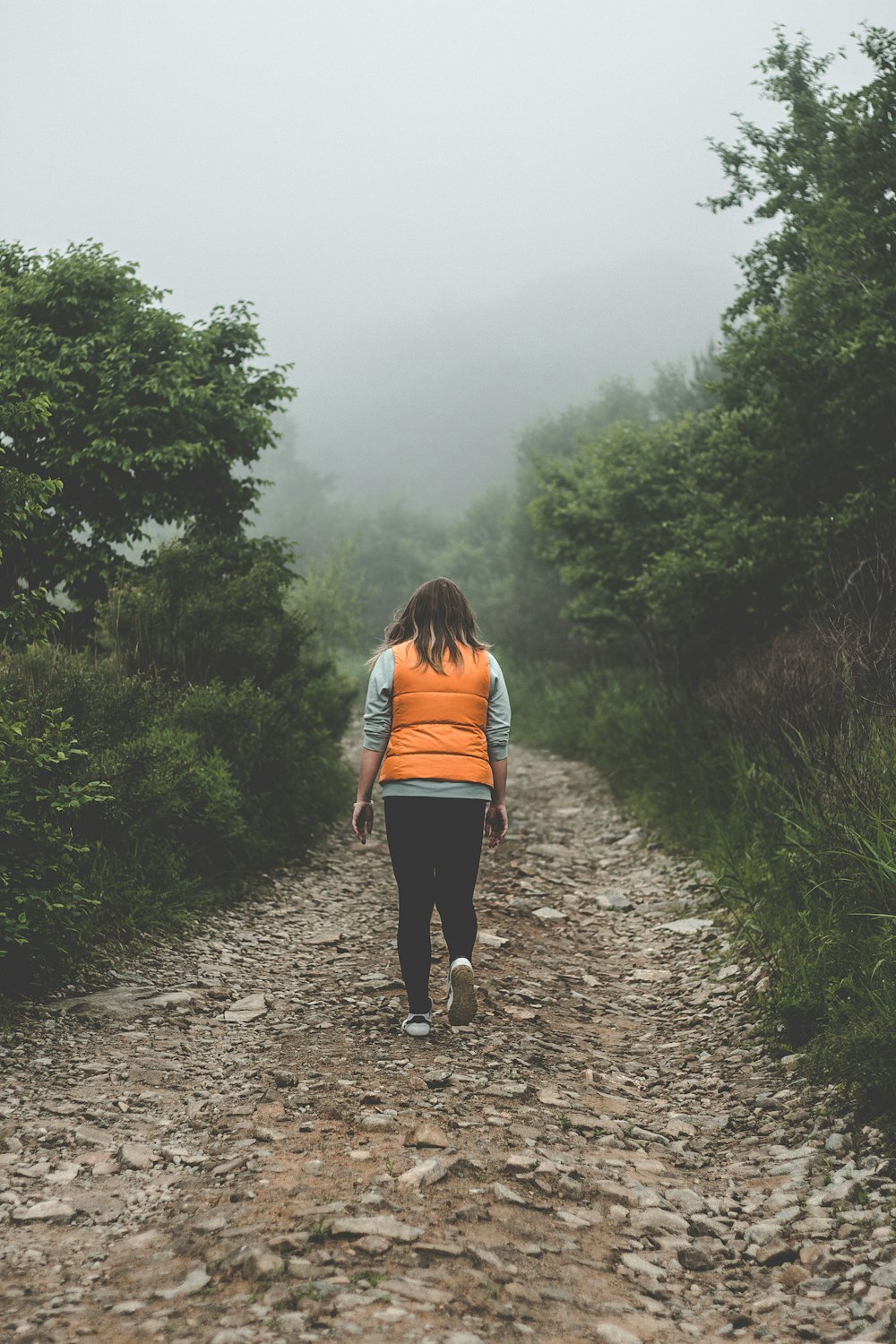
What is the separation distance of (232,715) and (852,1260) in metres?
6.88

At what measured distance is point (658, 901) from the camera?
759 centimetres

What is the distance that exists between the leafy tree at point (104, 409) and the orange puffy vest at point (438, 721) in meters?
8.55

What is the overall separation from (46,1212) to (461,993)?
208 centimetres

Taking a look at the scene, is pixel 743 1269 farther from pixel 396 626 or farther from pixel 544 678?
pixel 544 678

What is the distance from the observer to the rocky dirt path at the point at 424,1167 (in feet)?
8.54

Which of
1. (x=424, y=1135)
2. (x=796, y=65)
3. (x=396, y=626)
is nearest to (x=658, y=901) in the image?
(x=396, y=626)

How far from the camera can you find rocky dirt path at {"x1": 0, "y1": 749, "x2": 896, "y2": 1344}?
2604 millimetres

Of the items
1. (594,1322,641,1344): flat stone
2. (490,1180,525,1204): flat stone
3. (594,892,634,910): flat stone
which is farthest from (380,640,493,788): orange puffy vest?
(594,892,634,910): flat stone

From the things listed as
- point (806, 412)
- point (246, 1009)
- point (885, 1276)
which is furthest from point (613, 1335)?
point (806, 412)

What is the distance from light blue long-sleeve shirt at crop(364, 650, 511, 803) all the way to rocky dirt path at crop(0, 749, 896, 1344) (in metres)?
1.25

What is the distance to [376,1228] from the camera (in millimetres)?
2904

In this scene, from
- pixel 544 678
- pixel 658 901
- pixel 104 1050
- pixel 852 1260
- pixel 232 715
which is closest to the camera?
pixel 852 1260

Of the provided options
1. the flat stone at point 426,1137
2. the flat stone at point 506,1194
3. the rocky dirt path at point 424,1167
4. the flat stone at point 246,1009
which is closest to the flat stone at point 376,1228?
the rocky dirt path at point 424,1167

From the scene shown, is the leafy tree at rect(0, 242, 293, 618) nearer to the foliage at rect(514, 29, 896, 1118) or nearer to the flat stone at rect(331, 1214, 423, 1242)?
the foliage at rect(514, 29, 896, 1118)
